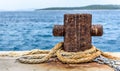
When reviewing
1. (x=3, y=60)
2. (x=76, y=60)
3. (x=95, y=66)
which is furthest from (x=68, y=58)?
(x=3, y=60)

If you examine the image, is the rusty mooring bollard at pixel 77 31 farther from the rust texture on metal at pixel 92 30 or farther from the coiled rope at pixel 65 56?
the coiled rope at pixel 65 56

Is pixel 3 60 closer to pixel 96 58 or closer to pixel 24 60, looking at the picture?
pixel 24 60

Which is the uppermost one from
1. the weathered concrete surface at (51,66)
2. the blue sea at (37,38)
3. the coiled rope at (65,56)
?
the coiled rope at (65,56)

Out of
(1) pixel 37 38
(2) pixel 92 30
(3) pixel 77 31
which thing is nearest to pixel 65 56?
(3) pixel 77 31

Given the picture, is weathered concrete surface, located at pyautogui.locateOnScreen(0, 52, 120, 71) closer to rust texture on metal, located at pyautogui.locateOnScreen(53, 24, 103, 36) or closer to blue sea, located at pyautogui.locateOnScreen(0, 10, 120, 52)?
rust texture on metal, located at pyautogui.locateOnScreen(53, 24, 103, 36)

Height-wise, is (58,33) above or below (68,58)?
above

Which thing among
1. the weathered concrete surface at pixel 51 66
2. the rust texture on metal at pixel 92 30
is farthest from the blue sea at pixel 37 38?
the weathered concrete surface at pixel 51 66

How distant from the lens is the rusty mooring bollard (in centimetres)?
498

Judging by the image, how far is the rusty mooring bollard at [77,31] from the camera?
498 centimetres

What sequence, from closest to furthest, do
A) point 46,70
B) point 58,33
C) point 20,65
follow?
point 46,70
point 20,65
point 58,33

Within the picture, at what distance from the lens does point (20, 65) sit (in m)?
4.75

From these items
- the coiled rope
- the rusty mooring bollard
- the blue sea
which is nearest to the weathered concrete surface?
the coiled rope

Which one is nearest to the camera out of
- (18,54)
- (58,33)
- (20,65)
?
(20,65)

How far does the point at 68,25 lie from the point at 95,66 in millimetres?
743
